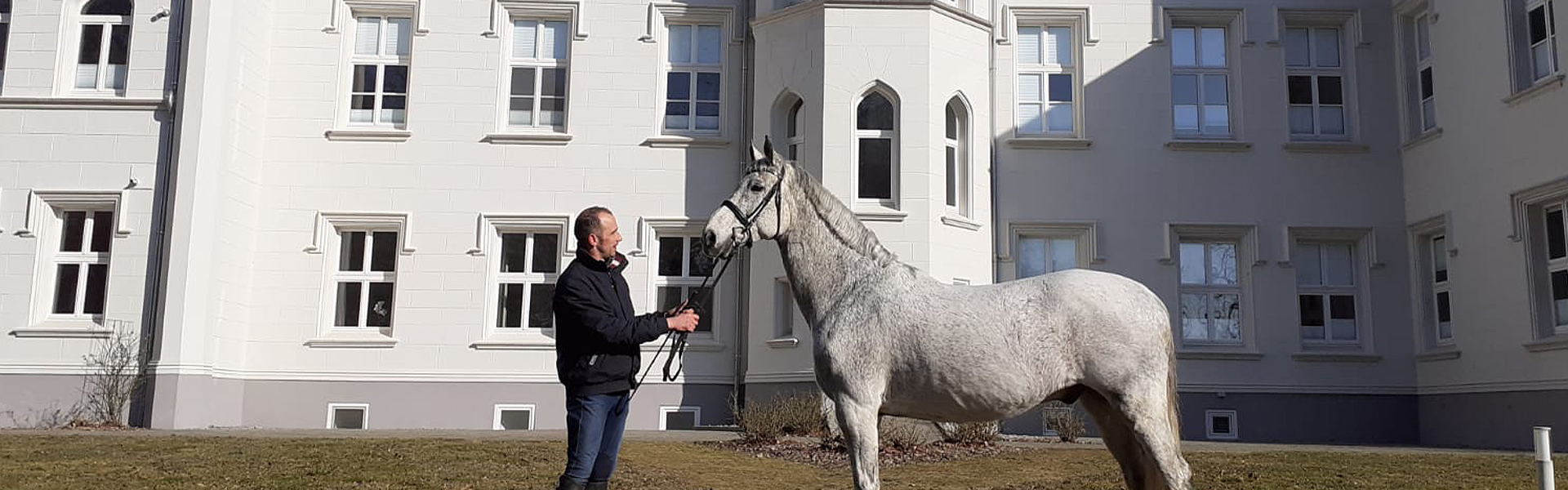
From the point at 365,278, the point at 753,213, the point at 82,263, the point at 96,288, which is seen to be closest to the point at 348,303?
the point at 365,278

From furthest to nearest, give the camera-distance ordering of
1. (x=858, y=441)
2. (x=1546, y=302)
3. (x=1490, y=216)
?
(x=1490, y=216) < (x=1546, y=302) < (x=858, y=441)

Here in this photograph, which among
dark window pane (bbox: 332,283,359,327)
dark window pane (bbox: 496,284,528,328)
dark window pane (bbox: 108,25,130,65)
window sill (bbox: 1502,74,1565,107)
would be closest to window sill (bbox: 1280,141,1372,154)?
window sill (bbox: 1502,74,1565,107)

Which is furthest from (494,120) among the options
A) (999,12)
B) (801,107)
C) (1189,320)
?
(1189,320)

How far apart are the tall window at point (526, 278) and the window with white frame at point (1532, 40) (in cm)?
1398

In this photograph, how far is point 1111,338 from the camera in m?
5.48

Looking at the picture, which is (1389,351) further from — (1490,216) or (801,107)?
(801,107)

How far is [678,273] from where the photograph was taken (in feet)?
63.1

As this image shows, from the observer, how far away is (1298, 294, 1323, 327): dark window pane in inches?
765

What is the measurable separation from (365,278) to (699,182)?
547 centimetres

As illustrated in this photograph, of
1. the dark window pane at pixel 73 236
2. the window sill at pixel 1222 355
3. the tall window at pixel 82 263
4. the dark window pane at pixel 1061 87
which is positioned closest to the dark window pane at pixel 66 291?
the tall window at pixel 82 263

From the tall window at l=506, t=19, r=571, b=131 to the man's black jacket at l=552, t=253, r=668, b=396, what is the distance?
1401cm

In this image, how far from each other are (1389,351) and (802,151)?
9769 millimetres

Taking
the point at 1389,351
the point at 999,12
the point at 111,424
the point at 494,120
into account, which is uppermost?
the point at 999,12

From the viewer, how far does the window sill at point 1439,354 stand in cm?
1777
